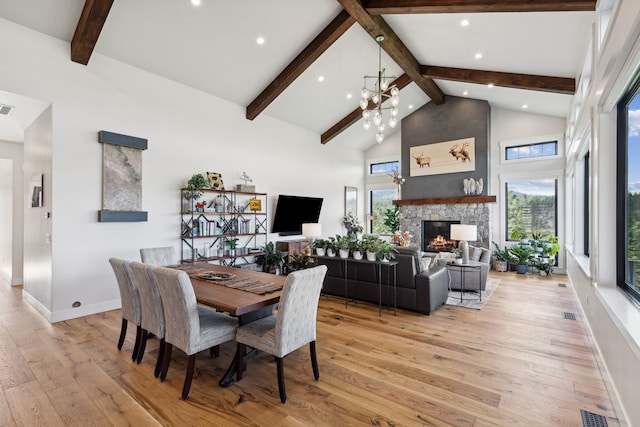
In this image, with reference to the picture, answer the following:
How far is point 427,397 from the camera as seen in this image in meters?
2.34

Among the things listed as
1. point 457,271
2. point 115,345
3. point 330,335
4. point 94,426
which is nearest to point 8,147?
point 115,345

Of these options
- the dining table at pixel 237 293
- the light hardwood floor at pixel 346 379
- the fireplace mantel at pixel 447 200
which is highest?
the fireplace mantel at pixel 447 200

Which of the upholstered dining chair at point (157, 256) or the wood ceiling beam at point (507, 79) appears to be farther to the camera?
the wood ceiling beam at point (507, 79)

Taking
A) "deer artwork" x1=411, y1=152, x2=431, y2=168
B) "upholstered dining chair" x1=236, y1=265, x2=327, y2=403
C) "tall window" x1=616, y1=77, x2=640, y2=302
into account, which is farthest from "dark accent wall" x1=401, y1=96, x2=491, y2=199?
"upholstered dining chair" x1=236, y1=265, x2=327, y2=403

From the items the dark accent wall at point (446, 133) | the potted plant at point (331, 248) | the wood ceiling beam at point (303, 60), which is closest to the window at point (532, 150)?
the dark accent wall at point (446, 133)

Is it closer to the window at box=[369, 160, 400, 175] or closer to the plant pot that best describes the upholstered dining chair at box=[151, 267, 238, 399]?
the plant pot

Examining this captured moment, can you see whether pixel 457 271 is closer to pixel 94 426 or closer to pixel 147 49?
pixel 94 426

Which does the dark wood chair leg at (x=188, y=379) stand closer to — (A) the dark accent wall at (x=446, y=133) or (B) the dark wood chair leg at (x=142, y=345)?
(B) the dark wood chair leg at (x=142, y=345)

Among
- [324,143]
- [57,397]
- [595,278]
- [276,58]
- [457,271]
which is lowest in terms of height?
[57,397]

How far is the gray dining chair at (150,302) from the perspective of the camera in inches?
102

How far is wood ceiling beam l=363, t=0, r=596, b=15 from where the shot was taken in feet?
11.3

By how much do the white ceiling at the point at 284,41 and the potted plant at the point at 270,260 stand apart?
320cm

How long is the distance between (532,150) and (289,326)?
7.96 metres

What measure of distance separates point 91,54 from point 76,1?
70 cm
